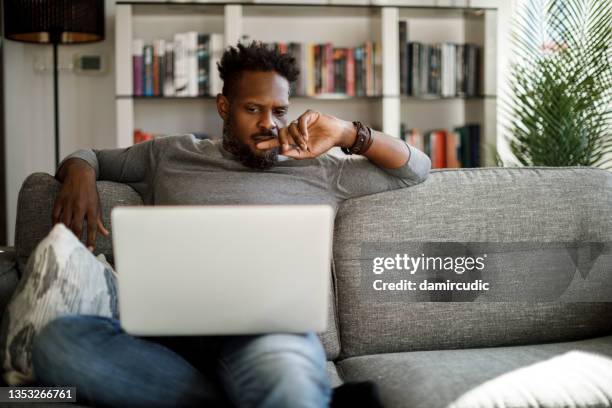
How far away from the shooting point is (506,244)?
6.04 feet

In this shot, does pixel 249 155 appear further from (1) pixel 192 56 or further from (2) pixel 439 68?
(2) pixel 439 68

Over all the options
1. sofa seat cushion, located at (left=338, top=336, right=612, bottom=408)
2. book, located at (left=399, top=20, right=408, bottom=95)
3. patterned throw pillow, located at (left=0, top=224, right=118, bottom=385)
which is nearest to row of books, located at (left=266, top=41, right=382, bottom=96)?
book, located at (left=399, top=20, right=408, bottom=95)

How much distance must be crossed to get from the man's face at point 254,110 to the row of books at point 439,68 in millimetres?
1974

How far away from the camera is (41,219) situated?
182 cm

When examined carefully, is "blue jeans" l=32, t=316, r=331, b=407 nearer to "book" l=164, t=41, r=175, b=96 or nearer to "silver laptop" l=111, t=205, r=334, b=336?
"silver laptop" l=111, t=205, r=334, b=336

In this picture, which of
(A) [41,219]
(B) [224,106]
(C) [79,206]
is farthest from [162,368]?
(B) [224,106]

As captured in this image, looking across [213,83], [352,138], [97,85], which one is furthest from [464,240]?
[97,85]

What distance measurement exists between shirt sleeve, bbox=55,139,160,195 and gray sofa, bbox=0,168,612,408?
0.21 ft

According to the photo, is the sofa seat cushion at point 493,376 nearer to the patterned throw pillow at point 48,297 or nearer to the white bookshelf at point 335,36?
the patterned throw pillow at point 48,297

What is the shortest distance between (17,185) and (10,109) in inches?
15.9

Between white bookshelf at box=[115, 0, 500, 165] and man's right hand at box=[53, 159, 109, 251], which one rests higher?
white bookshelf at box=[115, 0, 500, 165]

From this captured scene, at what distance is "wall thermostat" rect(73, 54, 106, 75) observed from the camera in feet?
12.7

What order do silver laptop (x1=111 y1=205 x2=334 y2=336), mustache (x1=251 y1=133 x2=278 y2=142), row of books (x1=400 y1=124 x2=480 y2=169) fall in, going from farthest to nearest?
1. row of books (x1=400 y1=124 x2=480 y2=169)
2. mustache (x1=251 y1=133 x2=278 y2=142)
3. silver laptop (x1=111 y1=205 x2=334 y2=336)

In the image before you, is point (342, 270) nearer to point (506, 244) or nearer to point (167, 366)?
point (506, 244)
